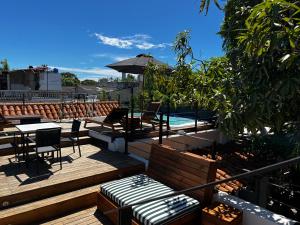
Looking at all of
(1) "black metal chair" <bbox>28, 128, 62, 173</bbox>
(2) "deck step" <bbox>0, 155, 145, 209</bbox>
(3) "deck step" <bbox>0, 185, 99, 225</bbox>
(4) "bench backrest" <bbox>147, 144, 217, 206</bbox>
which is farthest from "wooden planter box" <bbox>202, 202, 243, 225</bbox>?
(1) "black metal chair" <bbox>28, 128, 62, 173</bbox>

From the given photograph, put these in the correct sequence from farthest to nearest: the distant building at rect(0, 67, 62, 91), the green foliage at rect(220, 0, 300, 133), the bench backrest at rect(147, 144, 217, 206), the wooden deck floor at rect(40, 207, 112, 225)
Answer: the distant building at rect(0, 67, 62, 91), the bench backrest at rect(147, 144, 217, 206), the wooden deck floor at rect(40, 207, 112, 225), the green foliage at rect(220, 0, 300, 133)

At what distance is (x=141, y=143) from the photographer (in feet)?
23.8

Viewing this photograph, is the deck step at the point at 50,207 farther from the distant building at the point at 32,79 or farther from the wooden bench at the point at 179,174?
the distant building at the point at 32,79

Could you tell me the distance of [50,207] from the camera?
14.0 ft

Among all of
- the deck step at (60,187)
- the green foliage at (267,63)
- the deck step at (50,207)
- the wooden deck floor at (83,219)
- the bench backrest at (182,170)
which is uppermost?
the green foliage at (267,63)

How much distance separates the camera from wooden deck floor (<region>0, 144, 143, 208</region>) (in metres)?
4.42

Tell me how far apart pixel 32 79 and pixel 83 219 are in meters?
23.5

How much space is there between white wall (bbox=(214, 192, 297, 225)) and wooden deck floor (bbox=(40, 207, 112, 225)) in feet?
6.80

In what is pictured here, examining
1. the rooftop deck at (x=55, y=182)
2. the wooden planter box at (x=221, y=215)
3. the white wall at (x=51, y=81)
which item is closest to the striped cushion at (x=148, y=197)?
the wooden planter box at (x=221, y=215)

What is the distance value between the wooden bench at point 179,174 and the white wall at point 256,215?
15.2 inches

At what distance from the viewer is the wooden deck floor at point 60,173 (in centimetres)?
442

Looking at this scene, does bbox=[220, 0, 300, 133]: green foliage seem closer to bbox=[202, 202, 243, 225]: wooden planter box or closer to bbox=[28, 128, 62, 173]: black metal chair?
bbox=[202, 202, 243, 225]: wooden planter box

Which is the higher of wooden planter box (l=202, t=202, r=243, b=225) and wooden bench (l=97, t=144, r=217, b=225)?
wooden bench (l=97, t=144, r=217, b=225)

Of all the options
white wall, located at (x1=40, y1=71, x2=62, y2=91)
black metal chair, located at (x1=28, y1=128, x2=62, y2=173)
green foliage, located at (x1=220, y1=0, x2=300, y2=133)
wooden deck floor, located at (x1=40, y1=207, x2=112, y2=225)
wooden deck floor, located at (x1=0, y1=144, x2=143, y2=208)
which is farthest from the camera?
white wall, located at (x1=40, y1=71, x2=62, y2=91)
